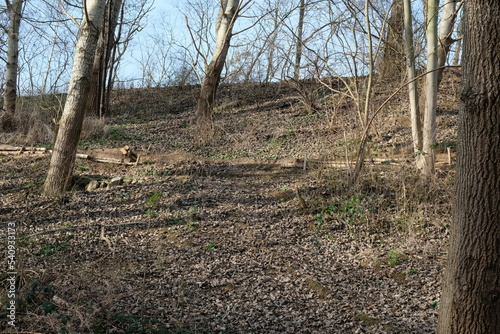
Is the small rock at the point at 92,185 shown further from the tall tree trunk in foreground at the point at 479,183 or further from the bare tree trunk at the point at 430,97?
the tall tree trunk in foreground at the point at 479,183

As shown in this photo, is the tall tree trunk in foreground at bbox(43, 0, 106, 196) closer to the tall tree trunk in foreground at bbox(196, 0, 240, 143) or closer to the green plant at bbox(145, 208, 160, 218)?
the green plant at bbox(145, 208, 160, 218)

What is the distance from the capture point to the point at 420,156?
7.39 m

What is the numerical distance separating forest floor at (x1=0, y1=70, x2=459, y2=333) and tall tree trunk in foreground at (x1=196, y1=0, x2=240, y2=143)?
544 millimetres

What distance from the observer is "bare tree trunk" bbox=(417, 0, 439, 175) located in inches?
282

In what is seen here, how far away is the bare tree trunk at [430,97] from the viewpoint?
282 inches

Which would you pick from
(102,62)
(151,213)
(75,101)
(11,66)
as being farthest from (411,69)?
(11,66)

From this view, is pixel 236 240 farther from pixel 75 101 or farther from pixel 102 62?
pixel 102 62

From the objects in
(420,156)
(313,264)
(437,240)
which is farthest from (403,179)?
(313,264)

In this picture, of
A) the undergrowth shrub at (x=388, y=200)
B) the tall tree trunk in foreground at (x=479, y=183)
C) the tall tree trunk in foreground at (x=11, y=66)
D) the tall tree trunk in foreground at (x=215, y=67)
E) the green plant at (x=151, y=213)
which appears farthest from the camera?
the tall tree trunk in foreground at (x=11, y=66)

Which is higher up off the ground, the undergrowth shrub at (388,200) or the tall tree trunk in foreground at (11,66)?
the tall tree trunk in foreground at (11,66)

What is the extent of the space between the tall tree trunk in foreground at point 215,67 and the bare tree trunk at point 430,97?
4.85m

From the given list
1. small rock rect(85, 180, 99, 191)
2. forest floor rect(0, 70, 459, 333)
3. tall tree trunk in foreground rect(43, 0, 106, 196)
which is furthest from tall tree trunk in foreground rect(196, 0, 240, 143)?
tall tree trunk in foreground rect(43, 0, 106, 196)

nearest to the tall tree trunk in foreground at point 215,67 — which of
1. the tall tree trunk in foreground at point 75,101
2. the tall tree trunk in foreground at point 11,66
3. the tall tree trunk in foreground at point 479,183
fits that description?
the tall tree trunk in foreground at point 75,101

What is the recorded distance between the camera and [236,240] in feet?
20.1
